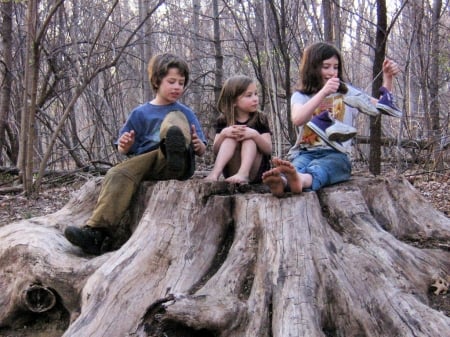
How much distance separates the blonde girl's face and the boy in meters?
0.34

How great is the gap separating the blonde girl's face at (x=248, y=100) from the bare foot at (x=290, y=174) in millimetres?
967

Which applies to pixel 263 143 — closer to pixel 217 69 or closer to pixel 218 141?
pixel 218 141

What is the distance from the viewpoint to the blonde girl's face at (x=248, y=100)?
3.28 metres

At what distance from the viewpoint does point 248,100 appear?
329cm

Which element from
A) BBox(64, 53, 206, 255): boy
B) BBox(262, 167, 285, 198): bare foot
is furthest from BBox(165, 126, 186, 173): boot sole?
BBox(262, 167, 285, 198): bare foot

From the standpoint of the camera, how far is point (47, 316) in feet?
8.86

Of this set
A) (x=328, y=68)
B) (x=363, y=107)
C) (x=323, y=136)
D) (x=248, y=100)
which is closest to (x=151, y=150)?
(x=248, y=100)

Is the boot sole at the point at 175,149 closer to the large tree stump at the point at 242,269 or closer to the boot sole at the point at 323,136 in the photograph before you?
the large tree stump at the point at 242,269

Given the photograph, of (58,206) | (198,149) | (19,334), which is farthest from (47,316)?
(58,206)

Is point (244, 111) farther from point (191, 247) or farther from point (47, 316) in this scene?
point (47, 316)

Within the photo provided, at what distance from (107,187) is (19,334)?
0.90 meters

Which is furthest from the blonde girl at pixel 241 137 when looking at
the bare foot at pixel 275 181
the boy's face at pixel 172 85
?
the bare foot at pixel 275 181

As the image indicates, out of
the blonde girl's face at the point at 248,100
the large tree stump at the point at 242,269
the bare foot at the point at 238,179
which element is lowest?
the large tree stump at the point at 242,269

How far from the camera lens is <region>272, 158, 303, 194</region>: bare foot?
7.60 ft
